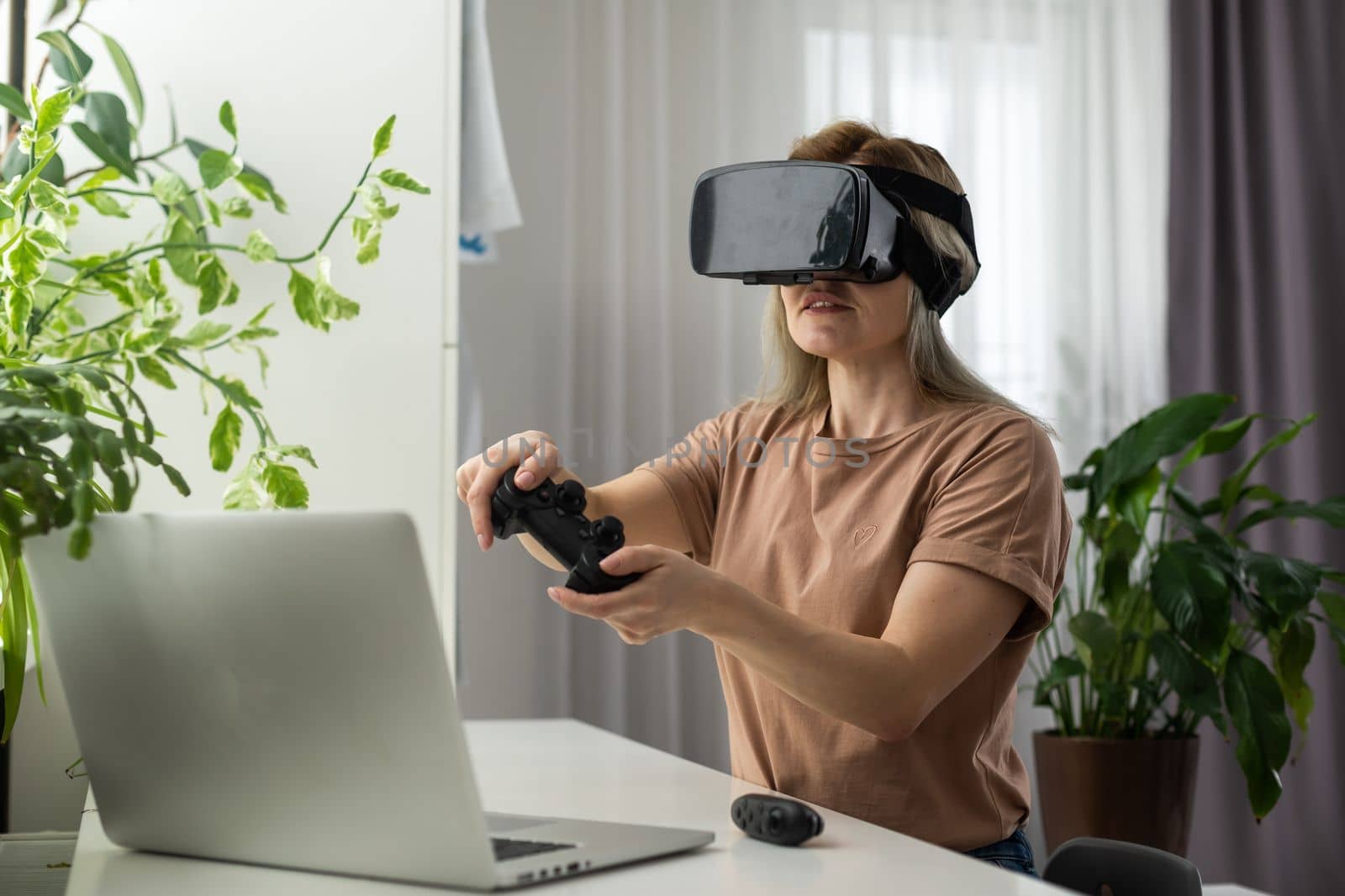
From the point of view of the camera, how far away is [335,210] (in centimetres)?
168

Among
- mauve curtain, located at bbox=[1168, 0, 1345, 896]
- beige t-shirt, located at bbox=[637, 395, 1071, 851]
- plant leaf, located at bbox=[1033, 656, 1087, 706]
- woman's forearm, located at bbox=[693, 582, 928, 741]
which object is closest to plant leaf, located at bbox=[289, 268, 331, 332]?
beige t-shirt, located at bbox=[637, 395, 1071, 851]

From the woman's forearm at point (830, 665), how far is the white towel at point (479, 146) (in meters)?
1.15

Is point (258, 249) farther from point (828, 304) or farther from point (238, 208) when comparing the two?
point (828, 304)

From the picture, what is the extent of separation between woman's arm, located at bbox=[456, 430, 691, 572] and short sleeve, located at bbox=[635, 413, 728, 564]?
0.5 inches

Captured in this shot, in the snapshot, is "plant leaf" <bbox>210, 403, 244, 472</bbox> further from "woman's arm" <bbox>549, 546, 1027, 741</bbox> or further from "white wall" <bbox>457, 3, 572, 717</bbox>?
"white wall" <bbox>457, 3, 572, 717</bbox>

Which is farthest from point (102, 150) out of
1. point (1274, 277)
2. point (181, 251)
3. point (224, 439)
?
point (1274, 277)

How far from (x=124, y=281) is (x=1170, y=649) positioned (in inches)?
76.7

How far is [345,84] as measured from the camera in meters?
1.70

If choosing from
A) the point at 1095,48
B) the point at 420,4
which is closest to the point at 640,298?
the point at 420,4

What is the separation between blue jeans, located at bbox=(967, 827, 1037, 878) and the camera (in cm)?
117

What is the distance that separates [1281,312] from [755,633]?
2.49 m

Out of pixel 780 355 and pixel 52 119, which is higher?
pixel 52 119

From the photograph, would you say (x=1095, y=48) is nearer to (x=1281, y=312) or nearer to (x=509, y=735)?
(x=1281, y=312)

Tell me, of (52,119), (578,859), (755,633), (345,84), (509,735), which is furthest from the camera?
(345,84)
